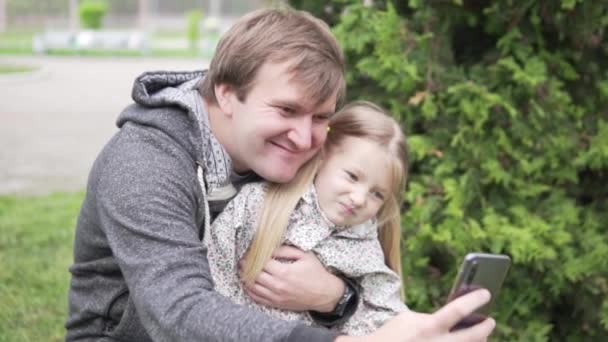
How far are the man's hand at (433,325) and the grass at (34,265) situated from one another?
8.06 feet

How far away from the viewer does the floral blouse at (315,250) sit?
2.24 meters

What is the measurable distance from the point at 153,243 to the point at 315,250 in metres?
0.72

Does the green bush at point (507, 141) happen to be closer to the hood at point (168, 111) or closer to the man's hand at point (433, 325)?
the hood at point (168, 111)

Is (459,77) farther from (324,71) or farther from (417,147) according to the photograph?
(324,71)

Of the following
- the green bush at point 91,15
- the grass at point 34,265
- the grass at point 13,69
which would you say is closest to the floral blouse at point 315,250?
the grass at point 34,265

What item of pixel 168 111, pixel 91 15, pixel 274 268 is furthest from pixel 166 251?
pixel 91 15

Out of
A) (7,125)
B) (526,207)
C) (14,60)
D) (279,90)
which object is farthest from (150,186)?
(14,60)

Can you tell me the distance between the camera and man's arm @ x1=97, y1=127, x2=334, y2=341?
1660mm

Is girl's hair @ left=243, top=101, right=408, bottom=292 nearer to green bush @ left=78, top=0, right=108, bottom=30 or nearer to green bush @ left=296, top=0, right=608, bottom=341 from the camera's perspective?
green bush @ left=296, top=0, right=608, bottom=341

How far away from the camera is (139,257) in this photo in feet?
5.89

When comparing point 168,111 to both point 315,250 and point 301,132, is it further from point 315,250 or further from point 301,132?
point 315,250

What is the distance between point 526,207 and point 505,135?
1.02 ft

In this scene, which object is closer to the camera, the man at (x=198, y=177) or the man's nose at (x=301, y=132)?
the man at (x=198, y=177)

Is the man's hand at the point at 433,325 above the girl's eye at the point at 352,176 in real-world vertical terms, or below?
above
